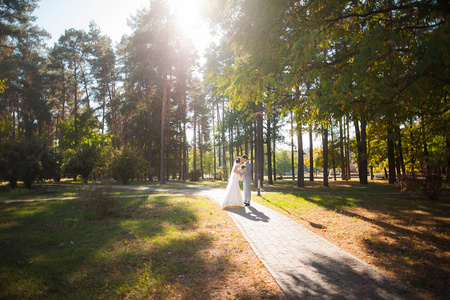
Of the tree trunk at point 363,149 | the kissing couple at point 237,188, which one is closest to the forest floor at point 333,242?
the kissing couple at point 237,188

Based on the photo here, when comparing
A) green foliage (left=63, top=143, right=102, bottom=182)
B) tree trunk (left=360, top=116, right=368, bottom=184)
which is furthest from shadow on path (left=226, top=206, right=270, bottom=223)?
green foliage (left=63, top=143, right=102, bottom=182)

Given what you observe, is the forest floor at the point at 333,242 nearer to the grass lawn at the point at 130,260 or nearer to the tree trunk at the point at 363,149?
the grass lawn at the point at 130,260

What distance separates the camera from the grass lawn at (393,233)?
13.5ft

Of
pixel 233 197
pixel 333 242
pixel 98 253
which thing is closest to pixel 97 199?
pixel 98 253

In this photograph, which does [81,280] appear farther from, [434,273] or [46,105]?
[46,105]

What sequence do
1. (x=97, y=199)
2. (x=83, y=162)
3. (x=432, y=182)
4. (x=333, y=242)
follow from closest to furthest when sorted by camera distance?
(x=333, y=242), (x=97, y=199), (x=432, y=182), (x=83, y=162)

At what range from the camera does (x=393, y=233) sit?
21.1 ft

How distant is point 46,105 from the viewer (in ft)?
109

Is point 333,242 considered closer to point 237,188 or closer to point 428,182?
point 237,188

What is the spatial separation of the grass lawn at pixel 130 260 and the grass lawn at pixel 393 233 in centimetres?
232

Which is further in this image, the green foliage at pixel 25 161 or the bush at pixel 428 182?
the green foliage at pixel 25 161

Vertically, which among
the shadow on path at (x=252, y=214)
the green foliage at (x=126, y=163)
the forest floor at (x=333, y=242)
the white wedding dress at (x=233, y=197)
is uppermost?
the green foliage at (x=126, y=163)

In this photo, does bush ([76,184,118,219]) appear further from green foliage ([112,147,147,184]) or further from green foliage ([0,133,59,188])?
green foliage ([112,147,147,184])

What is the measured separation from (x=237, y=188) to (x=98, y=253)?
19.7 feet
